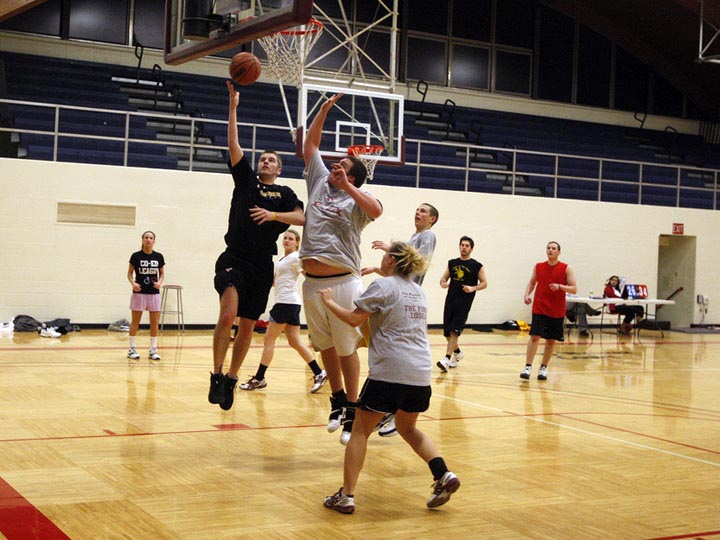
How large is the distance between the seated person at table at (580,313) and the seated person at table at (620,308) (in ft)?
1.68

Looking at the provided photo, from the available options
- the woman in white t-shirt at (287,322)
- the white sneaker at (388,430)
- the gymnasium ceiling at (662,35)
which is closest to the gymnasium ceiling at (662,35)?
the gymnasium ceiling at (662,35)

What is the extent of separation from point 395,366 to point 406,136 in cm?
1799

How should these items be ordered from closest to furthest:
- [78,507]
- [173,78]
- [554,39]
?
[78,507] < [173,78] < [554,39]

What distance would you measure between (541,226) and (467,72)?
7.01m

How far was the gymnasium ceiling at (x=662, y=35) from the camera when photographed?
25.3 m

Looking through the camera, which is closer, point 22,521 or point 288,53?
point 22,521

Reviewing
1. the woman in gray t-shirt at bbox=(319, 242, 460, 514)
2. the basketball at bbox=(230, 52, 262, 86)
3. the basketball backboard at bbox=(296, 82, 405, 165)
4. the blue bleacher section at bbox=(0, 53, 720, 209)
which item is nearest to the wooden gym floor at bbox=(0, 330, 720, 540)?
the woman in gray t-shirt at bbox=(319, 242, 460, 514)

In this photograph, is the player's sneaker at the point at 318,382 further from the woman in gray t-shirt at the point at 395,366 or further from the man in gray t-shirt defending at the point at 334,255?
the woman in gray t-shirt at the point at 395,366

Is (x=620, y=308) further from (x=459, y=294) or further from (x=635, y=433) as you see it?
(x=635, y=433)

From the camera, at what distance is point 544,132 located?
2533cm

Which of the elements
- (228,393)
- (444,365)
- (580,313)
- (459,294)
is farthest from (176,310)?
(228,393)

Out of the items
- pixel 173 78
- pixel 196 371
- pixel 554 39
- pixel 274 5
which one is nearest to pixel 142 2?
pixel 173 78

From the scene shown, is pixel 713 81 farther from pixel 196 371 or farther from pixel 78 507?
pixel 78 507

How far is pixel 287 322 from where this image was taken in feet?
33.9
